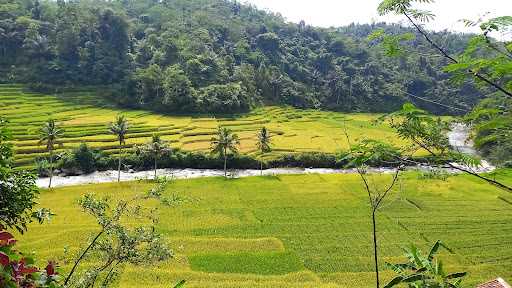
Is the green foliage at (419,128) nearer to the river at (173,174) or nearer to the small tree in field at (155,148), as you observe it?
the river at (173,174)

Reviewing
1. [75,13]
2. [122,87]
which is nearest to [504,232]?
[122,87]

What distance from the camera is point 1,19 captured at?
232 feet

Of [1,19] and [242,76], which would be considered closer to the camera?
[1,19]

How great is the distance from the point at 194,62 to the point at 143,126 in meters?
22.3

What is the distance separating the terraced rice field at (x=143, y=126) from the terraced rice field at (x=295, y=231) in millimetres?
10410

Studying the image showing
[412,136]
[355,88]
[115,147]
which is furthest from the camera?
[355,88]

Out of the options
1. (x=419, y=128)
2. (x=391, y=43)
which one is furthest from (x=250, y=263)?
(x=391, y=43)

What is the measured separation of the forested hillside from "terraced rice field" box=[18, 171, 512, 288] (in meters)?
19.2

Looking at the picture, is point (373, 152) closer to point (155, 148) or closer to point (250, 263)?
point (250, 263)

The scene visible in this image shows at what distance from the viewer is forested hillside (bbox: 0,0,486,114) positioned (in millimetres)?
68000

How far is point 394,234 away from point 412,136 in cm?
2544

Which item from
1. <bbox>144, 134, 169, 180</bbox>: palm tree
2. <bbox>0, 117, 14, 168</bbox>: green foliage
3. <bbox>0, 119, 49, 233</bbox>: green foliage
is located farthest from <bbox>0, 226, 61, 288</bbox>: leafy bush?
<bbox>144, 134, 169, 180</bbox>: palm tree

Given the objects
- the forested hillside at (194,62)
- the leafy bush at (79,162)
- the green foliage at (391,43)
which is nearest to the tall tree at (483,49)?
the green foliage at (391,43)

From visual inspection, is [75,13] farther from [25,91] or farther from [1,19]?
[25,91]
